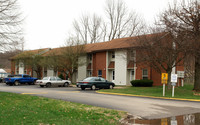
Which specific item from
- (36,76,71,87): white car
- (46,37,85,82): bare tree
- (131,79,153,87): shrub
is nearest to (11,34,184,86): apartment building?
(131,79,153,87): shrub

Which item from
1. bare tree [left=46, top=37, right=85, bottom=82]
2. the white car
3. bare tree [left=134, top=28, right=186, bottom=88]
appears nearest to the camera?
bare tree [left=134, top=28, right=186, bottom=88]

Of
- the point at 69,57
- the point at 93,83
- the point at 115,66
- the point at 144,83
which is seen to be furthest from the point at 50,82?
the point at 144,83

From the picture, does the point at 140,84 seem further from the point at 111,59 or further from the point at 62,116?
the point at 62,116

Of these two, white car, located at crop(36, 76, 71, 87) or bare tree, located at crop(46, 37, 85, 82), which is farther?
bare tree, located at crop(46, 37, 85, 82)

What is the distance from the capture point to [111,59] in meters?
35.5

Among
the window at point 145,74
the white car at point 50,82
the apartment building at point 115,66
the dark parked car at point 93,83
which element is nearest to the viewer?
the dark parked car at point 93,83

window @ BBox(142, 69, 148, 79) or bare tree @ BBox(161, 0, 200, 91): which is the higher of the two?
bare tree @ BBox(161, 0, 200, 91)

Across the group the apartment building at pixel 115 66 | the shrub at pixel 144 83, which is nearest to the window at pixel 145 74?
the apartment building at pixel 115 66

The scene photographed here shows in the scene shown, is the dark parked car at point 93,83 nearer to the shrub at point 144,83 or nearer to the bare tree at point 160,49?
the shrub at point 144,83

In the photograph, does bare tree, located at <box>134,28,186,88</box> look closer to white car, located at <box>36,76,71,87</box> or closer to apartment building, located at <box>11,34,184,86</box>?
apartment building, located at <box>11,34,184,86</box>

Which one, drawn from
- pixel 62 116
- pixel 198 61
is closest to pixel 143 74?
pixel 198 61

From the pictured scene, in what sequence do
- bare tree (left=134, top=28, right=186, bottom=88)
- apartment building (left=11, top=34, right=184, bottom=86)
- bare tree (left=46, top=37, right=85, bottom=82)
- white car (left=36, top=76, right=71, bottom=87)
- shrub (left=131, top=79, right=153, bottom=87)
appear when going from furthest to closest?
bare tree (left=46, top=37, right=85, bottom=82) < apartment building (left=11, top=34, right=184, bottom=86) < white car (left=36, top=76, right=71, bottom=87) < shrub (left=131, top=79, right=153, bottom=87) < bare tree (left=134, top=28, right=186, bottom=88)

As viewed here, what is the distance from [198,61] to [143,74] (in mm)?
9328

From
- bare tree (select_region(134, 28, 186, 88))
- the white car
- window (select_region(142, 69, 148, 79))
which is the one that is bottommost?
the white car
